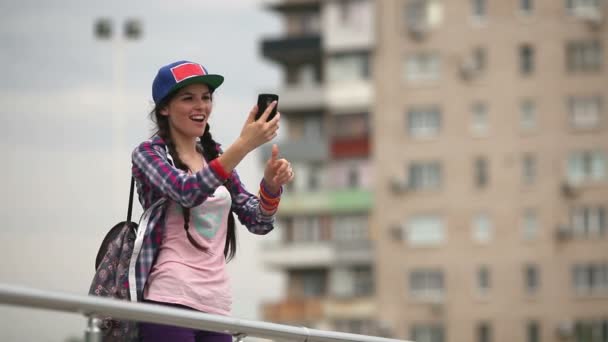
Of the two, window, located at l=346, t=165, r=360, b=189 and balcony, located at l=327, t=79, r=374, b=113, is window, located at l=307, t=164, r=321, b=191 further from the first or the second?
balcony, located at l=327, t=79, r=374, b=113

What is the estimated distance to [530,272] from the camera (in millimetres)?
78188

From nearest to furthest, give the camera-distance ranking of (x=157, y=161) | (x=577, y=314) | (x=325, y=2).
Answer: (x=157, y=161) → (x=577, y=314) → (x=325, y=2)

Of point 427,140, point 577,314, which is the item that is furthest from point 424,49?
point 577,314

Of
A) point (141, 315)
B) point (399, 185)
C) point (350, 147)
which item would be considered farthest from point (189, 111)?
point (350, 147)

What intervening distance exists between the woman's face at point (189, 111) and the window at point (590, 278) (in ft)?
236

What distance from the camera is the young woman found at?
21.7 feet

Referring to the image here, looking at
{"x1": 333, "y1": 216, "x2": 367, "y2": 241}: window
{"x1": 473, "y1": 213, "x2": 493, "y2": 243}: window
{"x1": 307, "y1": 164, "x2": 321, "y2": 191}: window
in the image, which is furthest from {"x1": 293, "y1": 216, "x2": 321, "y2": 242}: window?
{"x1": 473, "y1": 213, "x2": 493, "y2": 243}: window

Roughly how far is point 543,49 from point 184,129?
238 feet

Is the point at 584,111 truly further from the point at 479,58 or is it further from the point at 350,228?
the point at 350,228

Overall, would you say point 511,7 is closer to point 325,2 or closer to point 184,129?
point 325,2

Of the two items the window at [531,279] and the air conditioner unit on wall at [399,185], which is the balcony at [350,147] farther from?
the window at [531,279]

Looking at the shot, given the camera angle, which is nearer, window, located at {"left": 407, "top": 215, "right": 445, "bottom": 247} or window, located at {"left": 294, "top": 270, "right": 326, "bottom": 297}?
window, located at {"left": 407, "top": 215, "right": 445, "bottom": 247}

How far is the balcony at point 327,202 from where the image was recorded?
81.9 meters

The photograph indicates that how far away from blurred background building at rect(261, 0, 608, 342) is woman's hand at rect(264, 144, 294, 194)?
227 feet
